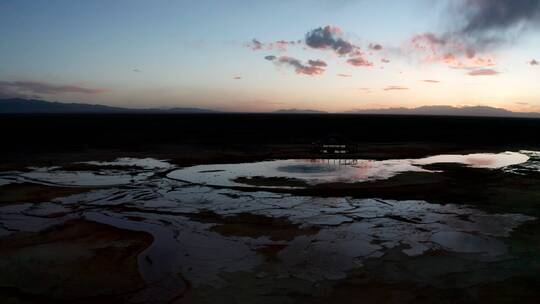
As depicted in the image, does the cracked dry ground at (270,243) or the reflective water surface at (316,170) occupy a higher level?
the reflective water surface at (316,170)

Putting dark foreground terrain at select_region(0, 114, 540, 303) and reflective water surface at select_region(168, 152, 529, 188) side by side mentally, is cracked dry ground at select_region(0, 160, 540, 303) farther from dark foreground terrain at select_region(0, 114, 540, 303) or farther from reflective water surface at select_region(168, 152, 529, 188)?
reflective water surface at select_region(168, 152, 529, 188)

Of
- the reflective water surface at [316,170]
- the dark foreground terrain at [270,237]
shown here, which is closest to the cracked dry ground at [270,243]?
the dark foreground terrain at [270,237]

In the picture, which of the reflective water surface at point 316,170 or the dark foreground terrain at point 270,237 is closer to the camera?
the dark foreground terrain at point 270,237

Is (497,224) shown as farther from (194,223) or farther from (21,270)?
(21,270)

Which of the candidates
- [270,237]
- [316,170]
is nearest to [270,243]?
[270,237]

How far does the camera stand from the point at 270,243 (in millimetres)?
11414

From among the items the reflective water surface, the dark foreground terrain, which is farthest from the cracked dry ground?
the reflective water surface

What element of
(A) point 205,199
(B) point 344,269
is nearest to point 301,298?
(B) point 344,269

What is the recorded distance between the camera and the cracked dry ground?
864cm

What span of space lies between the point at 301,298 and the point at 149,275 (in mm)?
3098

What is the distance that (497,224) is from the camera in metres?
13.1

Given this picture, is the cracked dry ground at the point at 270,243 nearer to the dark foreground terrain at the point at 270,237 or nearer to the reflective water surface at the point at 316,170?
the dark foreground terrain at the point at 270,237

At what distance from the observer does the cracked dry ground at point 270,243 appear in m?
8.64

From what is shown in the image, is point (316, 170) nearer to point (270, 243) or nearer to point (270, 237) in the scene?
point (270, 237)
